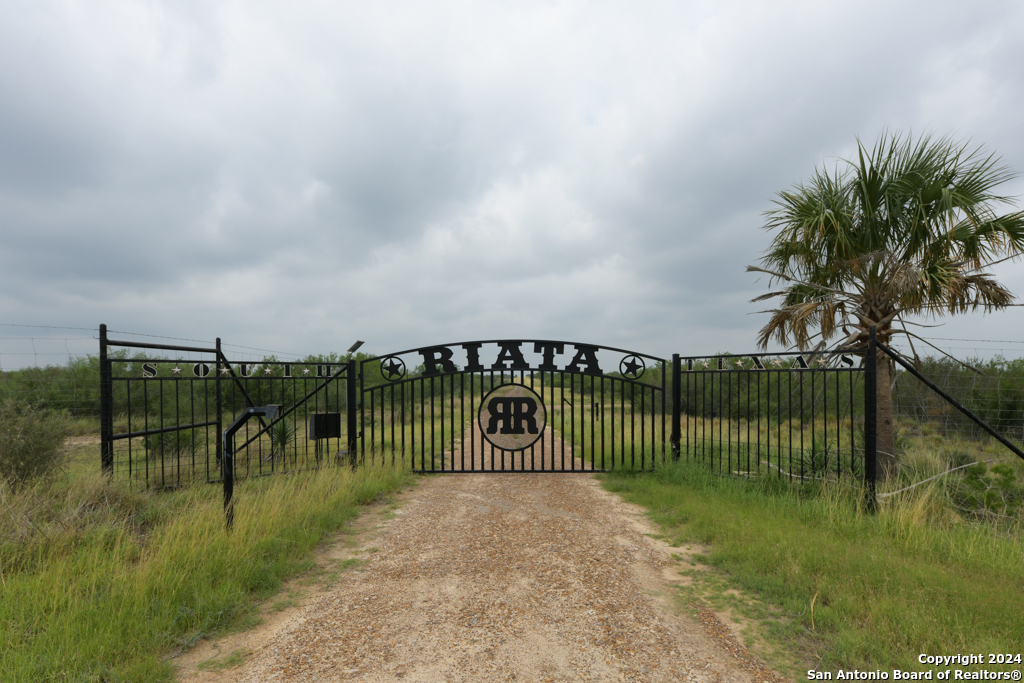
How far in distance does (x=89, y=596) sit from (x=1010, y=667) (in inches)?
224

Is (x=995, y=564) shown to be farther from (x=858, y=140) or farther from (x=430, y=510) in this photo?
(x=858, y=140)

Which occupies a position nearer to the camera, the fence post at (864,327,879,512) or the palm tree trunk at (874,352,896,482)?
the fence post at (864,327,879,512)

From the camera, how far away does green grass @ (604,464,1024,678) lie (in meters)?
2.88

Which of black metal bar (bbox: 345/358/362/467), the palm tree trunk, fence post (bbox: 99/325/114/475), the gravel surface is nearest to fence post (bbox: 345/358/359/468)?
black metal bar (bbox: 345/358/362/467)

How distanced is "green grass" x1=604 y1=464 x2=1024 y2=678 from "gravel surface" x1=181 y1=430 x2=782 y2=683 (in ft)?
1.45

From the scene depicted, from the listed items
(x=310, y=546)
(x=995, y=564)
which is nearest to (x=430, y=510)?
(x=310, y=546)

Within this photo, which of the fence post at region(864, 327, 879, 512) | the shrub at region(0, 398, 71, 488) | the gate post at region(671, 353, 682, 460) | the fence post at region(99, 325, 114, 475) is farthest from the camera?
the gate post at region(671, 353, 682, 460)

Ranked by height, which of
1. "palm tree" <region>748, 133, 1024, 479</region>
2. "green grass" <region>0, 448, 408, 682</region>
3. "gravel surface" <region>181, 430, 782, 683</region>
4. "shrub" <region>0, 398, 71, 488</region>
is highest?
"palm tree" <region>748, 133, 1024, 479</region>

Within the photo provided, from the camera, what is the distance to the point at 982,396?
1174cm

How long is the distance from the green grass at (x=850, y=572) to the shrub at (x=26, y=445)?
298 inches

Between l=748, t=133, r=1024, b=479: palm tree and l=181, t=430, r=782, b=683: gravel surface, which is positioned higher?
l=748, t=133, r=1024, b=479: palm tree

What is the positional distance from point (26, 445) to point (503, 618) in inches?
253

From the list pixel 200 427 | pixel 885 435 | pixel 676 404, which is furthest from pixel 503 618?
pixel 200 427

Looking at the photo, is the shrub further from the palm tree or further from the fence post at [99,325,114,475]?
the palm tree
